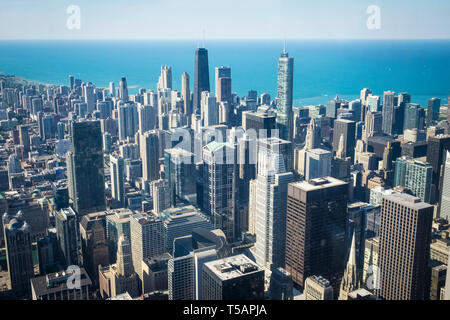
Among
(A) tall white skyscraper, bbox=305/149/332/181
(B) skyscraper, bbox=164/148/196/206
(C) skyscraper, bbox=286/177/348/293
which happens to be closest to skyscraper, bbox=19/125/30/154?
(B) skyscraper, bbox=164/148/196/206

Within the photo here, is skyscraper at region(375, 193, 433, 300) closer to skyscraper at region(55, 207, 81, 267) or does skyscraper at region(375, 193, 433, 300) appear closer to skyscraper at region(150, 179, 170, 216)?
skyscraper at region(150, 179, 170, 216)

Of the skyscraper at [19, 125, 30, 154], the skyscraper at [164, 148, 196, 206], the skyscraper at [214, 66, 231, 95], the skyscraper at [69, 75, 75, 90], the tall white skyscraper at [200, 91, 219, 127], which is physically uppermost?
the skyscraper at [214, 66, 231, 95]

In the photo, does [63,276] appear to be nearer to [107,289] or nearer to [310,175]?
[107,289]

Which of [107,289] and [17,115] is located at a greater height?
[17,115]

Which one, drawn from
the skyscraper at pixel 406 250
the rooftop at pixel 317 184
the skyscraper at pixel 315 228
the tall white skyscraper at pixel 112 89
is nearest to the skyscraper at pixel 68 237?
the skyscraper at pixel 315 228

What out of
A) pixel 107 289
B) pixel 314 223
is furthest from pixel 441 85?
pixel 107 289

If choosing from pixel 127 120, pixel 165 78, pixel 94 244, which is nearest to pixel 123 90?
pixel 127 120
